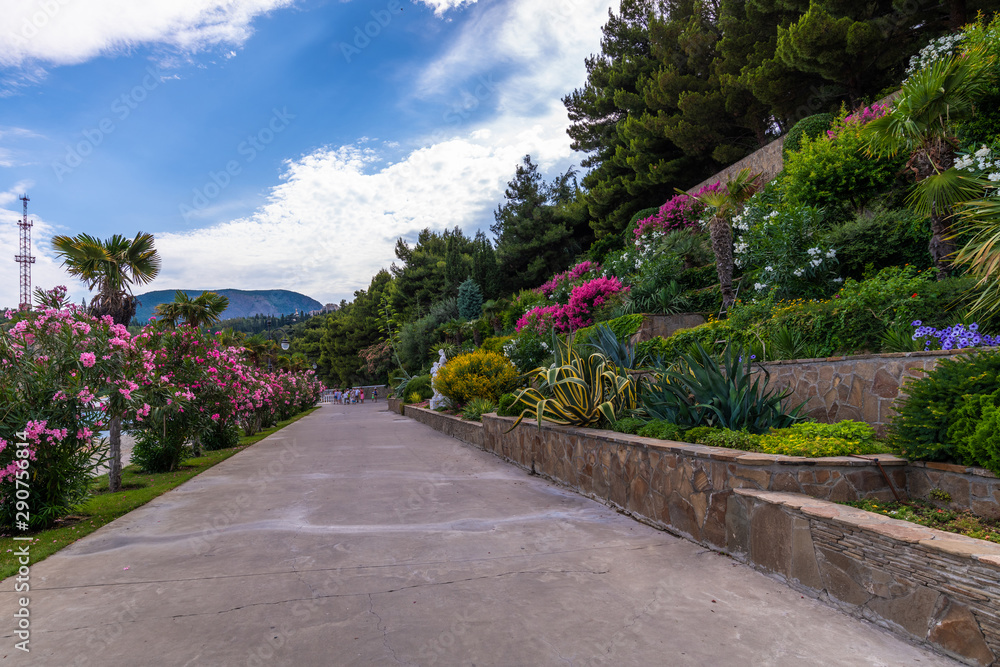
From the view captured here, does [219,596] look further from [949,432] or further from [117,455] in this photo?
[117,455]

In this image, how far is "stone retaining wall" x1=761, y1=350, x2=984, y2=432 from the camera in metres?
5.28

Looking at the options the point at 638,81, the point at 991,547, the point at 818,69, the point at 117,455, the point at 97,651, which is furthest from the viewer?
the point at 638,81

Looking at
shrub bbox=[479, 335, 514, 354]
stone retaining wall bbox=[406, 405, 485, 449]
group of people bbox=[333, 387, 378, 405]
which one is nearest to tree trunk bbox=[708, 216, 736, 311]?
stone retaining wall bbox=[406, 405, 485, 449]

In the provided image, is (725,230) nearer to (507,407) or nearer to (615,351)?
(615,351)

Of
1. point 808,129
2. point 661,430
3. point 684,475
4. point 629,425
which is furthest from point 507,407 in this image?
point 808,129

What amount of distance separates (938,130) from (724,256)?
3.97 m

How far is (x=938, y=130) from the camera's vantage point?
6629 mm

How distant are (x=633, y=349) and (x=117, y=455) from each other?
8.26 metres

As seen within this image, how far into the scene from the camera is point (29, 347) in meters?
5.83

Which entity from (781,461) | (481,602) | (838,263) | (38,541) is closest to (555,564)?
(481,602)

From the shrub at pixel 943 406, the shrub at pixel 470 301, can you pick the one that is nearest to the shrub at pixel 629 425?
the shrub at pixel 943 406

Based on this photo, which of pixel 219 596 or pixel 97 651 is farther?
pixel 219 596

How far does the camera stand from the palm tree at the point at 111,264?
37.3 feet

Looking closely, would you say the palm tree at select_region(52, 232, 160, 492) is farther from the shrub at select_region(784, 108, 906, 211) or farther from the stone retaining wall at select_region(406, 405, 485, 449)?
the shrub at select_region(784, 108, 906, 211)
